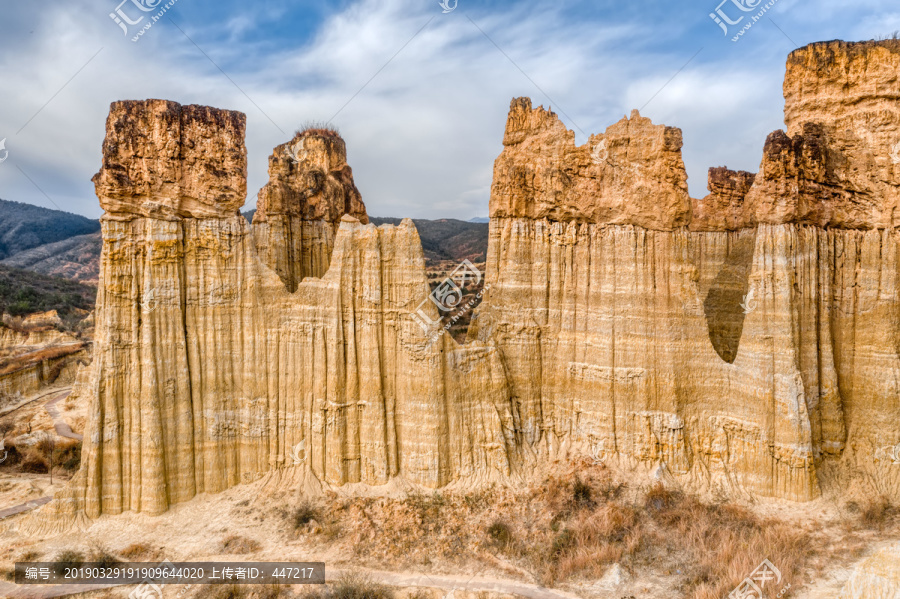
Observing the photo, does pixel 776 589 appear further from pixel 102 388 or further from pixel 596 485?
pixel 102 388

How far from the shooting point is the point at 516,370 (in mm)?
20234

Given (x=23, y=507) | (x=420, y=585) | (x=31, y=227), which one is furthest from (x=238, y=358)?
(x=31, y=227)

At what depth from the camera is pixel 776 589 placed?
13789mm

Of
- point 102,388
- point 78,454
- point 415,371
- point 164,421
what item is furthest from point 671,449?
point 78,454

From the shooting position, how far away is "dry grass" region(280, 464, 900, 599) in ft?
49.6

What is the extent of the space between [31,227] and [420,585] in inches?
5353

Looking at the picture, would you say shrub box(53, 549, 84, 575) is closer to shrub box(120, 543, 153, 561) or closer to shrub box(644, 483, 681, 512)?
shrub box(120, 543, 153, 561)

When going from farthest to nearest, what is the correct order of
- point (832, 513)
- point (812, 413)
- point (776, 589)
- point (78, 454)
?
point (78, 454), point (812, 413), point (832, 513), point (776, 589)

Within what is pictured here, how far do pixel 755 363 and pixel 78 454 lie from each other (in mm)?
30526

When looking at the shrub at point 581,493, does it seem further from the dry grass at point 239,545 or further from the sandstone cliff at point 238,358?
the dry grass at point 239,545

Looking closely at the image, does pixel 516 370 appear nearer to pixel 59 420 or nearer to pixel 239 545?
pixel 239 545

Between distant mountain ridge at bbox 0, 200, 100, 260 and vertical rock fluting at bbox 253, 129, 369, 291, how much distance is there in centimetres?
10566

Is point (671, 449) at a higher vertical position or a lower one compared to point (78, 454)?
higher

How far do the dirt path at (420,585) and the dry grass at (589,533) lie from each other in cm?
47
